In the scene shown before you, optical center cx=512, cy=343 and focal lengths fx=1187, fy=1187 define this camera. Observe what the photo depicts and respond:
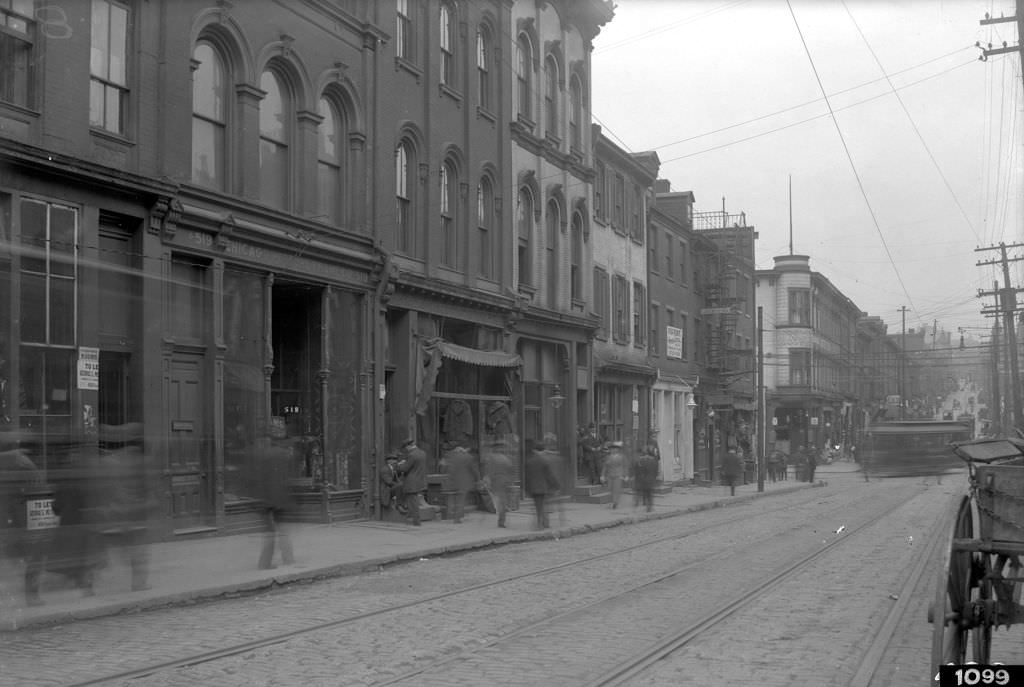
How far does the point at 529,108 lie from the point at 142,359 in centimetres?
1659

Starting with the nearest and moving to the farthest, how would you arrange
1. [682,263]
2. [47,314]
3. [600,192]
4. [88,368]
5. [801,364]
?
1. [47,314]
2. [88,368]
3. [600,192]
4. [682,263]
5. [801,364]

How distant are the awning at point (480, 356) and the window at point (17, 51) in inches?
433

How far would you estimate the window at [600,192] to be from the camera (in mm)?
37906

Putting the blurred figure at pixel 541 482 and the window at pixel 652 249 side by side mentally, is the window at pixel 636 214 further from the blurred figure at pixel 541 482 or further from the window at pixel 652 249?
the blurred figure at pixel 541 482

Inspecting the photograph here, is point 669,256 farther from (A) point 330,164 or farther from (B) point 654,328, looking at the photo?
(A) point 330,164

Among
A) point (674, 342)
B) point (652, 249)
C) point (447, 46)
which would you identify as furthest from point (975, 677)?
point (674, 342)

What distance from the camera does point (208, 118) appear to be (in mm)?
19266

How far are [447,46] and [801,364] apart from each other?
56208 millimetres

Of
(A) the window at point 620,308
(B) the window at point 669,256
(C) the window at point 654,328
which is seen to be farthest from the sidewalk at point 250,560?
(B) the window at point 669,256

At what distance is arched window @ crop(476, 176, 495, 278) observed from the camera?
93.6 ft

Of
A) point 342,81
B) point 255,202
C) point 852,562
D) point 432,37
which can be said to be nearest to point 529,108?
point 432,37

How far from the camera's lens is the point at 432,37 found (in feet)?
85.7

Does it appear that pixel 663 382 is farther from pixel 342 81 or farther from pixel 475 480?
pixel 342 81

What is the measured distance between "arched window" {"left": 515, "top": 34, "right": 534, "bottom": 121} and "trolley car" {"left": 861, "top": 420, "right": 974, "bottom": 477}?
2331 centimetres
